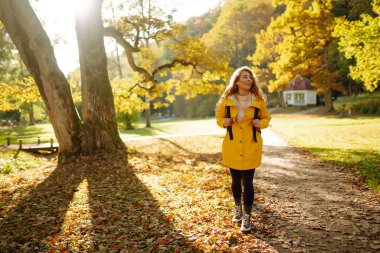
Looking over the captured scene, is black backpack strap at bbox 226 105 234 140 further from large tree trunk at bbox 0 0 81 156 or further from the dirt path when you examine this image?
large tree trunk at bbox 0 0 81 156

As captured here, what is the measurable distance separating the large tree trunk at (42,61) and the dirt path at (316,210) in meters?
6.05

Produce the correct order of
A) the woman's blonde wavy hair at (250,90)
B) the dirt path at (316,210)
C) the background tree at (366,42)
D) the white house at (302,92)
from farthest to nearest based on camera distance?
the white house at (302,92) → the background tree at (366,42) → the woman's blonde wavy hair at (250,90) → the dirt path at (316,210)

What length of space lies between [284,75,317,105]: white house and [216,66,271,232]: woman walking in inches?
1893

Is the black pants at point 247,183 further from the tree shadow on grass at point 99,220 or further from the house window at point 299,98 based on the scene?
the house window at point 299,98

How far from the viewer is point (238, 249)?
12.2 ft

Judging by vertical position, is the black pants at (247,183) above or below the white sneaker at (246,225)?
above

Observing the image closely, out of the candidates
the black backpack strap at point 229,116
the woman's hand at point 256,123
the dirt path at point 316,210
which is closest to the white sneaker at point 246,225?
the dirt path at point 316,210

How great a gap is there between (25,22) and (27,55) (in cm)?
93

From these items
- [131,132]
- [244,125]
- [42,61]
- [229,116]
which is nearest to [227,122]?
[229,116]

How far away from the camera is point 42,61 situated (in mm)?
9133

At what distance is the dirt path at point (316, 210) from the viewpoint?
3801 mm

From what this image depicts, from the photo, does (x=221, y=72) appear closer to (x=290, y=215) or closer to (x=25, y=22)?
(x=25, y=22)

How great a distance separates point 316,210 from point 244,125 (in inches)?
81.1

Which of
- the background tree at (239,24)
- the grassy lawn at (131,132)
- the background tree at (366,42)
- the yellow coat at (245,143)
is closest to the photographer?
the yellow coat at (245,143)
